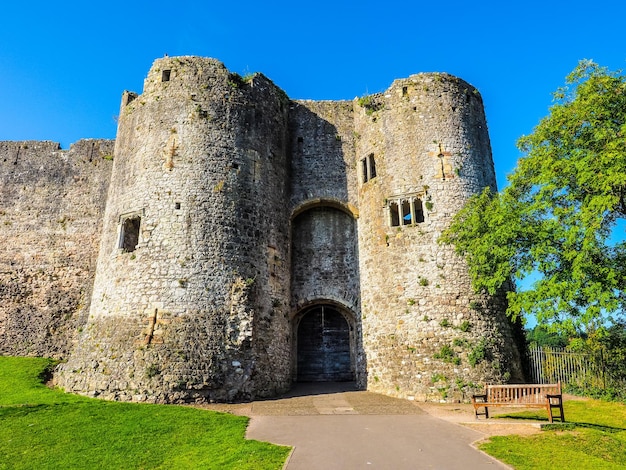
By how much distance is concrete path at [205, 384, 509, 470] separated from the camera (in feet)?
27.9

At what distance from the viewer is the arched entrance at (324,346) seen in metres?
21.4

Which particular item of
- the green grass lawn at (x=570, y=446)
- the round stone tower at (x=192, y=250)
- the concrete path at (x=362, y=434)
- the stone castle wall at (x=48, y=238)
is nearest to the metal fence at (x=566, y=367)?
the green grass lawn at (x=570, y=446)

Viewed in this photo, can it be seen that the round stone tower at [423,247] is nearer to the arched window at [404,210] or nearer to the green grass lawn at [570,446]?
the arched window at [404,210]

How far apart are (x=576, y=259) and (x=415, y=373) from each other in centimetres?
777

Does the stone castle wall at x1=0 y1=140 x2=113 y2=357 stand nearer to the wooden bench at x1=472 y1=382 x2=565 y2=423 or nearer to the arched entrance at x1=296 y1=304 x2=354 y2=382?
the arched entrance at x1=296 y1=304 x2=354 y2=382

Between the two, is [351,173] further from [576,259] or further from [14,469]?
[14,469]

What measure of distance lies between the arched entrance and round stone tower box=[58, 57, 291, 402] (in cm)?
283

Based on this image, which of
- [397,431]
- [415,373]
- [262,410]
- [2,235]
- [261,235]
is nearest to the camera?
[397,431]

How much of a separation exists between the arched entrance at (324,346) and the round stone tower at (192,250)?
2.83m

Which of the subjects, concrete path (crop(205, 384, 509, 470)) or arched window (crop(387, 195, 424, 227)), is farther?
arched window (crop(387, 195, 424, 227))

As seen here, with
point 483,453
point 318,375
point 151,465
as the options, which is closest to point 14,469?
point 151,465

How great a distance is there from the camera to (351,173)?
22219 mm

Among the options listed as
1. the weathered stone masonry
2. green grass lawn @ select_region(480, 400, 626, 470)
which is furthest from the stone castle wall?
green grass lawn @ select_region(480, 400, 626, 470)

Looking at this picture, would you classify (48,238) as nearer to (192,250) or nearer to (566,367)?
(192,250)
